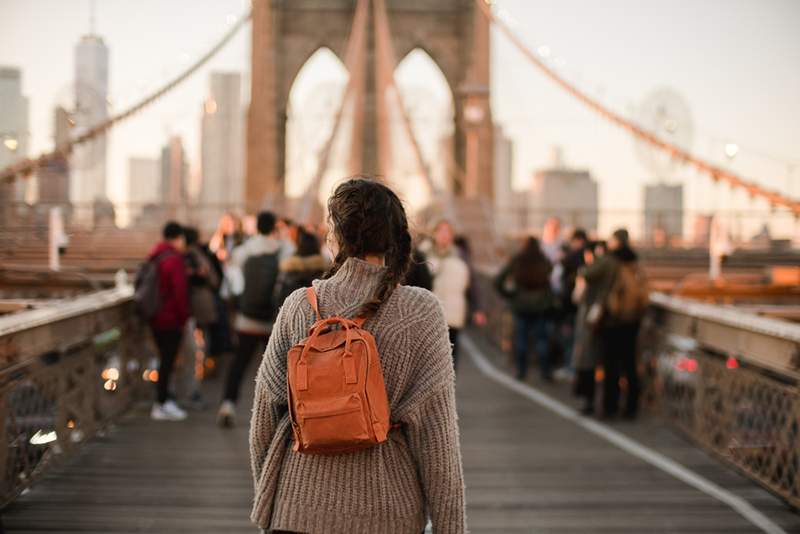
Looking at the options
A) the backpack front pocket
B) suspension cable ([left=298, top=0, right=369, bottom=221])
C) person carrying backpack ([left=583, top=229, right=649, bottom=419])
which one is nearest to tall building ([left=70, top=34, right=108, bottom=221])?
suspension cable ([left=298, top=0, right=369, bottom=221])

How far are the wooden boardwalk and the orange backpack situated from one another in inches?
96.9

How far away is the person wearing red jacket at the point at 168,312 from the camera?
24.0 ft

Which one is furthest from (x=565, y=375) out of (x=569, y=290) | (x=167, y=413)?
(x=167, y=413)

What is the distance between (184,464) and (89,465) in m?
0.47

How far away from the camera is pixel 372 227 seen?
2.51 metres

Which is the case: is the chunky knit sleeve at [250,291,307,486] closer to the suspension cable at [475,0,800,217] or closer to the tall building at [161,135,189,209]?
the suspension cable at [475,0,800,217]

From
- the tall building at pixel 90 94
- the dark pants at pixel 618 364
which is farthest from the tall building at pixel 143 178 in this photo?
the dark pants at pixel 618 364

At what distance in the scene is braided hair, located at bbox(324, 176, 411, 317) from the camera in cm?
250

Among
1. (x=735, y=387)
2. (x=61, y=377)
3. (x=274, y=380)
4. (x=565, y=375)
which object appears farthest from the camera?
(x=565, y=375)

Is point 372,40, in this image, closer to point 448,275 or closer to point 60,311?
point 448,275

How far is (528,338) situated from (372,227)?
739 cm

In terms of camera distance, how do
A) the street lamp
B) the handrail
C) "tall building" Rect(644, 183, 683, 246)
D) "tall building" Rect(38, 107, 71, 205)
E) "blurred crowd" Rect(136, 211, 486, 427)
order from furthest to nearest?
"tall building" Rect(644, 183, 683, 246), "tall building" Rect(38, 107, 71, 205), the street lamp, "blurred crowd" Rect(136, 211, 486, 427), the handrail

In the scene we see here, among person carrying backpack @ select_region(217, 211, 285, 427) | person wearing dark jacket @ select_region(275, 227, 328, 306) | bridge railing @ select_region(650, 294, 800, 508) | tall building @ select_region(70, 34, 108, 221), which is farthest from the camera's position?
tall building @ select_region(70, 34, 108, 221)

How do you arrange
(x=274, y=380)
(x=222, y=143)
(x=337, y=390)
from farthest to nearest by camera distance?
(x=222, y=143) → (x=274, y=380) → (x=337, y=390)
